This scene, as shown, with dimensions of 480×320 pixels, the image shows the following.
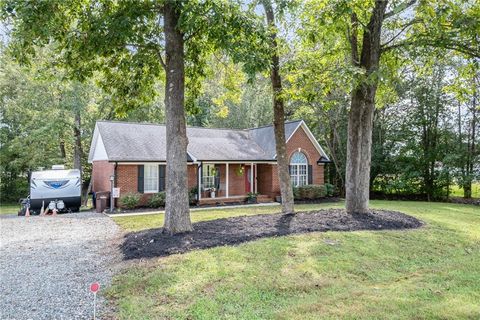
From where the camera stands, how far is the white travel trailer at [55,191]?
52.0ft

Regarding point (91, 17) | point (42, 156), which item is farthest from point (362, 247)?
point (42, 156)

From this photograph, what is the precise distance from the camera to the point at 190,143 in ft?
64.1

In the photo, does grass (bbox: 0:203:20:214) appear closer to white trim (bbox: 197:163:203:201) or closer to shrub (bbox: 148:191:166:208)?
shrub (bbox: 148:191:166:208)

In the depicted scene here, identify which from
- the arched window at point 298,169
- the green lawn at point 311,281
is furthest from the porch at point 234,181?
the green lawn at point 311,281

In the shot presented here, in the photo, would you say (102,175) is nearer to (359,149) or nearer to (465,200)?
(359,149)

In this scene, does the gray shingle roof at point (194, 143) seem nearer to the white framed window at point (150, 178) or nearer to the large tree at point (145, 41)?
the white framed window at point (150, 178)

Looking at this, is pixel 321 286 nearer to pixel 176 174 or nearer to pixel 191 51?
pixel 176 174

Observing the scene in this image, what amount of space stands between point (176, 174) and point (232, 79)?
4.89 meters

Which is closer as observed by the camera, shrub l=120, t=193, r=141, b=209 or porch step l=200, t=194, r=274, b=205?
shrub l=120, t=193, r=141, b=209

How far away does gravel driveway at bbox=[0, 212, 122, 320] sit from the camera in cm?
480

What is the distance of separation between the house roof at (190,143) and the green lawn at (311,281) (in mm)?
10972

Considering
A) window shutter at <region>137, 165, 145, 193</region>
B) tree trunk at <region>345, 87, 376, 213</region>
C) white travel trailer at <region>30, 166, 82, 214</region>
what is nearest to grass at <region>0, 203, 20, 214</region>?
white travel trailer at <region>30, 166, 82, 214</region>

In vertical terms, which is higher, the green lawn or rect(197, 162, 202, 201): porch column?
rect(197, 162, 202, 201): porch column

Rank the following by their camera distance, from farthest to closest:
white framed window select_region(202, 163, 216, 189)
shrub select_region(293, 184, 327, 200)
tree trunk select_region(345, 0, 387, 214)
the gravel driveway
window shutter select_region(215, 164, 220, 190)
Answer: shrub select_region(293, 184, 327, 200) < window shutter select_region(215, 164, 220, 190) < white framed window select_region(202, 163, 216, 189) < tree trunk select_region(345, 0, 387, 214) < the gravel driveway
